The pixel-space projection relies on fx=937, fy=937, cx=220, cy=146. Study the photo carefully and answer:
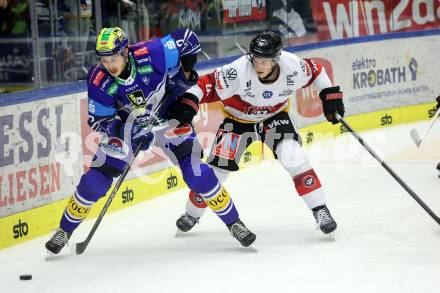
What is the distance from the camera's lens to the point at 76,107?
6.18 m

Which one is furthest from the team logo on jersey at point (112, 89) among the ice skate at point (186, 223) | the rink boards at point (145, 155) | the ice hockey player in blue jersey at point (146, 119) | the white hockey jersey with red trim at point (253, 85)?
the ice skate at point (186, 223)

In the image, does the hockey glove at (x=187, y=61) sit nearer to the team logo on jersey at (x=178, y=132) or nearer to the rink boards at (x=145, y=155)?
the team logo on jersey at (x=178, y=132)

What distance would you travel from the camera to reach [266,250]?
5.16 metres

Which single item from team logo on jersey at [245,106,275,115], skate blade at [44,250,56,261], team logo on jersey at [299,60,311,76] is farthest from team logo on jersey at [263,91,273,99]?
skate blade at [44,250,56,261]

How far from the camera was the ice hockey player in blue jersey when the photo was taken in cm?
494

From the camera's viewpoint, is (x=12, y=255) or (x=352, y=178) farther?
(x=352, y=178)

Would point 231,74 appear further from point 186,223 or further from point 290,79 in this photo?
point 186,223

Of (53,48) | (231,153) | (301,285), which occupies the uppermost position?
(53,48)

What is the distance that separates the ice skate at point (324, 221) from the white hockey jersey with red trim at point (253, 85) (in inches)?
24.7

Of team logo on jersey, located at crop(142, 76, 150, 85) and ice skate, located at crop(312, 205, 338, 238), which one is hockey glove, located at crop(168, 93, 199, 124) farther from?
ice skate, located at crop(312, 205, 338, 238)

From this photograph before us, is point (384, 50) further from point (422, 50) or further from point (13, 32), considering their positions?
point (13, 32)

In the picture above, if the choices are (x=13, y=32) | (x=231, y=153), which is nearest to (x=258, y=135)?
(x=231, y=153)

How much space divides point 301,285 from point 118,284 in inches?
35.4

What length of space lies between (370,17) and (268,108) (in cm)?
529
